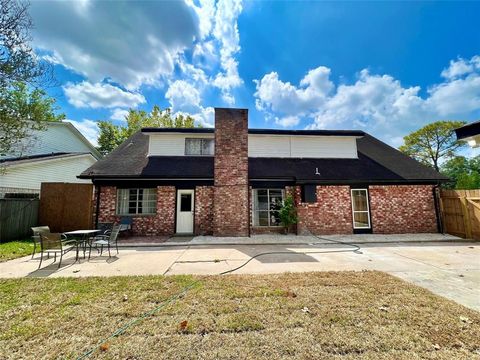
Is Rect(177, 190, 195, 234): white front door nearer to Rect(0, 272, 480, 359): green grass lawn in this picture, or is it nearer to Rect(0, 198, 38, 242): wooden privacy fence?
Rect(0, 272, 480, 359): green grass lawn

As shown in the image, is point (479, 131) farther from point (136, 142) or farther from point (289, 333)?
point (136, 142)

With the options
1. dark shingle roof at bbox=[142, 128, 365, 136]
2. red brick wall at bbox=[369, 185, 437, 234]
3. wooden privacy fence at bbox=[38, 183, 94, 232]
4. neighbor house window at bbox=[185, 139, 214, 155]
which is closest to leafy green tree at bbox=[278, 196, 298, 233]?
red brick wall at bbox=[369, 185, 437, 234]

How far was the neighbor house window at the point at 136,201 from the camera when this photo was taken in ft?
34.3

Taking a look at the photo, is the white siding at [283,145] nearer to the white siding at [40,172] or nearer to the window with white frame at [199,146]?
the window with white frame at [199,146]

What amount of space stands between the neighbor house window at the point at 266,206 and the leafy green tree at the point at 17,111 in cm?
985

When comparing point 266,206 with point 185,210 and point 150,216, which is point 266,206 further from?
point 150,216

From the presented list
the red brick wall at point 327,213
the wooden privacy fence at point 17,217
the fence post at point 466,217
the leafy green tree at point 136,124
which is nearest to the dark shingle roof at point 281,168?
the red brick wall at point 327,213

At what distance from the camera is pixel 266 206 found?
35.7ft

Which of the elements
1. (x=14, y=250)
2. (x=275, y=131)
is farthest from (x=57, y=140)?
(x=275, y=131)

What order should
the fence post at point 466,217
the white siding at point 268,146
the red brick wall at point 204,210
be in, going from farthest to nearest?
the white siding at point 268,146 → the red brick wall at point 204,210 → the fence post at point 466,217

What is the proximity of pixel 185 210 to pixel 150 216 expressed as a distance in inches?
65.5

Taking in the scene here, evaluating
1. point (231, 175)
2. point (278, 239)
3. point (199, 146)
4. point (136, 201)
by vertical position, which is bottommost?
point (278, 239)

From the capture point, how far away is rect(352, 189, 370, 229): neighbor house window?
10711 millimetres

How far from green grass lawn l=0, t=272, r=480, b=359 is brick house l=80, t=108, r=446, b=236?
5.82 meters
